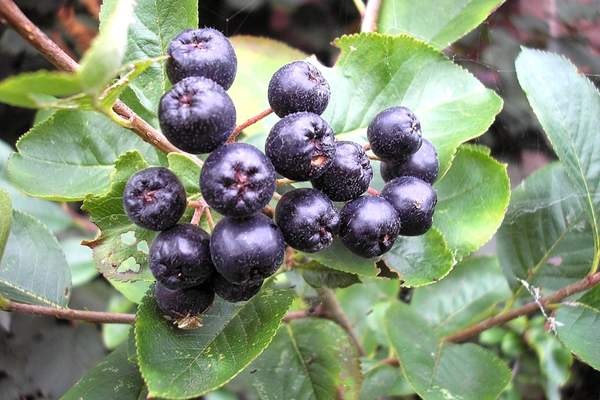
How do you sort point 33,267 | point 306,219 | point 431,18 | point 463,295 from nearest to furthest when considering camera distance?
1. point 306,219
2. point 33,267
3. point 431,18
4. point 463,295

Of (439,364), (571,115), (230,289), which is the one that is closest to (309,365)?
(439,364)

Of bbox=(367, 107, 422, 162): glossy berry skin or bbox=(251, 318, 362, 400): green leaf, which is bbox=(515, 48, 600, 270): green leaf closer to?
bbox=(367, 107, 422, 162): glossy berry skin

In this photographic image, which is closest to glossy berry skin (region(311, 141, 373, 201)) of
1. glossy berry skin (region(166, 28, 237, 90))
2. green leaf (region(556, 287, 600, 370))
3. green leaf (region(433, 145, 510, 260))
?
glossy berry skin (region(166, 28, 237, 90))

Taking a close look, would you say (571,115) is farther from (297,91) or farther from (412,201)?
(297,91)

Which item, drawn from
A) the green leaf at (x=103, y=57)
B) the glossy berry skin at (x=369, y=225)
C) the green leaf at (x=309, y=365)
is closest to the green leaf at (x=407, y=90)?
the glossy berry skin at (x=369, y=225)

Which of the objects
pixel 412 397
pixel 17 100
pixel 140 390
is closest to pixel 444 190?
pixel 140 390
